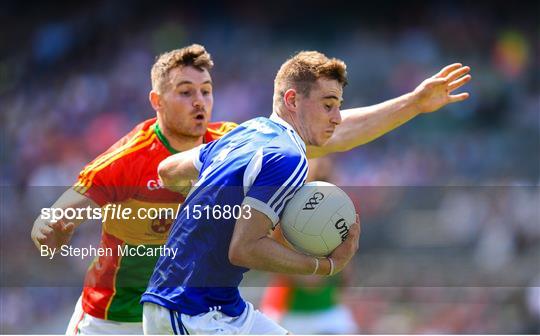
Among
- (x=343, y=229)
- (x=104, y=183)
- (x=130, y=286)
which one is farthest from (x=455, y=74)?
(x=130, y=286)

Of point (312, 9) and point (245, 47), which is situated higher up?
point (312, 9)

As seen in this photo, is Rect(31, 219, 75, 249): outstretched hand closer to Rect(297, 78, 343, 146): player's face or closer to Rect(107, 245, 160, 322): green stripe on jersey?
Rect(107, 245, 160, 322): green stripe on jersey

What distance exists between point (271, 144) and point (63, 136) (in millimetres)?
12915

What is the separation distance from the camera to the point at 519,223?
14.6 meters

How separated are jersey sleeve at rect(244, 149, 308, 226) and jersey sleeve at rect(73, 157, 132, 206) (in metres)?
1.50

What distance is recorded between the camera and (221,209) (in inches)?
199

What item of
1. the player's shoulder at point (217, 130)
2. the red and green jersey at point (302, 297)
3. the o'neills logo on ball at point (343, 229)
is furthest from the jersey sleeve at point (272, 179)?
the red and green jersey at point (302, 297)

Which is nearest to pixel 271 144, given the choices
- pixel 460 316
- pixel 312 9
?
pixel 460 316

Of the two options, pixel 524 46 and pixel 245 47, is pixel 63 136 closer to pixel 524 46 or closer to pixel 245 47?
pixel 245 47

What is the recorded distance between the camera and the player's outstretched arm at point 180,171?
18.0ft

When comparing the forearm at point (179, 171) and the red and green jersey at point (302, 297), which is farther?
the red and green jersey at point (302, 297)

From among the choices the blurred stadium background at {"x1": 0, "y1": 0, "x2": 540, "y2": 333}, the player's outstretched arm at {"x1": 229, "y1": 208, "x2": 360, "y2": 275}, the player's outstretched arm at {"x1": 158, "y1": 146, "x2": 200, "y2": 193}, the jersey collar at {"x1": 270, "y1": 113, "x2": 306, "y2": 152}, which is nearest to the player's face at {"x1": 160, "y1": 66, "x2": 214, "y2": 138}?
the player's outstretched arm at {"x1": 158, "y1": 146, "x2": 200, "y2": 193}

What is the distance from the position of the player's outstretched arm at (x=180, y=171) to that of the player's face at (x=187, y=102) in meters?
0.63

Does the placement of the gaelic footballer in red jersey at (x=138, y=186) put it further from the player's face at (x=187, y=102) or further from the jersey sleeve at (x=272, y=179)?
the jersey sleeve at (x=272, y=179)
